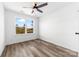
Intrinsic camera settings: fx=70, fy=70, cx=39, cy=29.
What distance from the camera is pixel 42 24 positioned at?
144cm

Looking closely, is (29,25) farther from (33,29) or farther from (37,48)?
(37,48)

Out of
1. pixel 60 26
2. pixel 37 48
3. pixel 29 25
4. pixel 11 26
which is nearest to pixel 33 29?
pixel 29 25

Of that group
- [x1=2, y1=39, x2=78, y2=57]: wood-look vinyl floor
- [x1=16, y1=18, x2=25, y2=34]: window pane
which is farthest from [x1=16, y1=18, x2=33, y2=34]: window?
[x1=2, y1=39, x2=78, y2=57]: wood-look vinyl floor

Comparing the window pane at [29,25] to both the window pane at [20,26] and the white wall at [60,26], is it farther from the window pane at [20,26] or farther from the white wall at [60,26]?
the white wall at [60,26]

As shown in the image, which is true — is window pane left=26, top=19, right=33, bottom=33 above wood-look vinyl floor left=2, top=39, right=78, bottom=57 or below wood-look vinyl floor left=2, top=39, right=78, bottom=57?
above

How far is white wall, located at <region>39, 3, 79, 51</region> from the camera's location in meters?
1.37

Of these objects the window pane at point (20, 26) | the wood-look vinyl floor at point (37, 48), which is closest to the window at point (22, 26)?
the window pane at point (20, 26)

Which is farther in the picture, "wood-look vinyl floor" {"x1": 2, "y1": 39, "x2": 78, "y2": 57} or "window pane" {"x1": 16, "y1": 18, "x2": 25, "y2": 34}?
"wood-look vinyl floor" {"x1": 2, "y1": 39, "x2": 78, "y2": 57}

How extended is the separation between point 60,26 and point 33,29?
A: 774mm

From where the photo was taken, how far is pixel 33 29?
1.19m

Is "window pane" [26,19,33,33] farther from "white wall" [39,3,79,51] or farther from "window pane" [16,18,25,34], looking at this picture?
"white wall" [39,3,79,51]

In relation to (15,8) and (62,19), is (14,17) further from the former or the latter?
(62,19)

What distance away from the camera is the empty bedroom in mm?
1056

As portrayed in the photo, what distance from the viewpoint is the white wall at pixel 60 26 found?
53.9 inches
